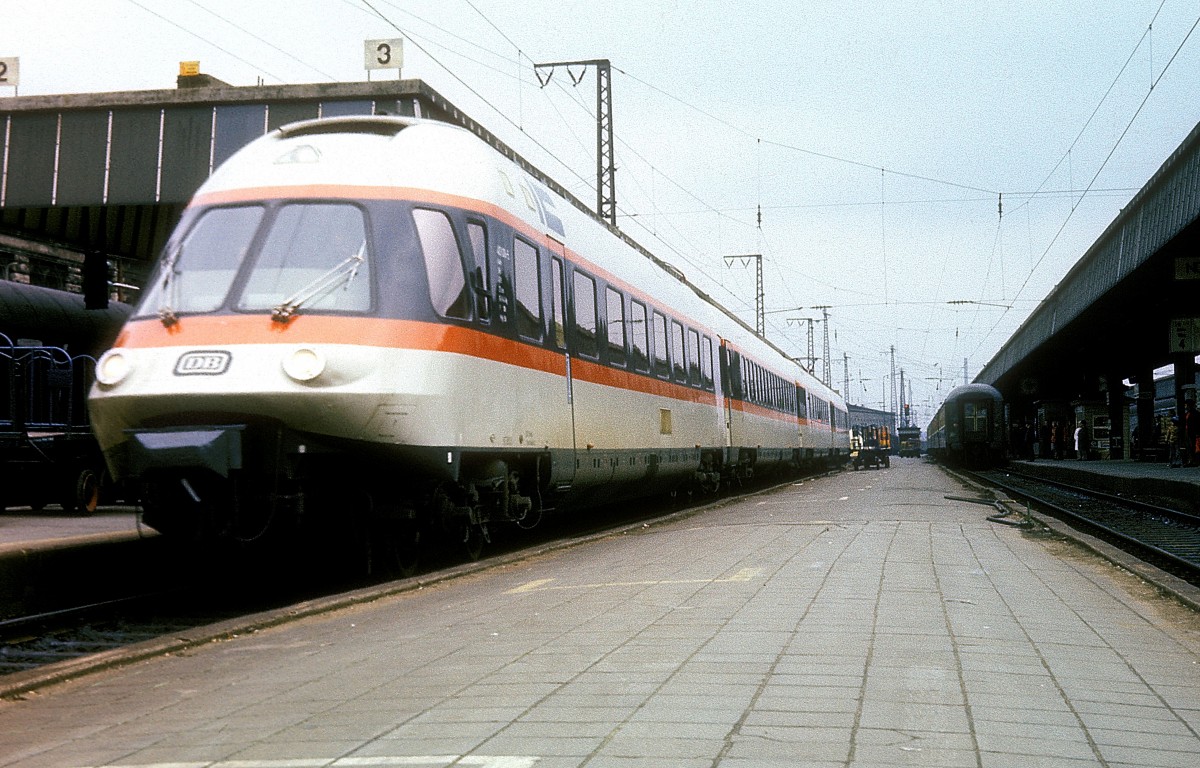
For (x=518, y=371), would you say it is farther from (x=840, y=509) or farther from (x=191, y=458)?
(x=840, y=509)

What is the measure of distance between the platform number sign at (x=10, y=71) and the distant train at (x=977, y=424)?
3610 cm

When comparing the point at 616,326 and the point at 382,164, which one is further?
the point at 616,326

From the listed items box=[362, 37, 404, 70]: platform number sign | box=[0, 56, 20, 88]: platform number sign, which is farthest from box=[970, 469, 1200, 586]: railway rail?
box=[0, 56, 20, 88]: platform number sign

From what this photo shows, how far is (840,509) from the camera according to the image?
17.8 metres

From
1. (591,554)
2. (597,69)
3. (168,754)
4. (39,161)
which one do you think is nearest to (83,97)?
(39,161)

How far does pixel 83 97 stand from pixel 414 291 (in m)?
13.6

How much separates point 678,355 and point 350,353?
9.84 m

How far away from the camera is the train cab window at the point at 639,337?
15.1m

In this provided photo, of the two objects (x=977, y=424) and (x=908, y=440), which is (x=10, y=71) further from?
(x=908, y=440)

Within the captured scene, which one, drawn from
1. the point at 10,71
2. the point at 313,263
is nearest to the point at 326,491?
the point at 313,263

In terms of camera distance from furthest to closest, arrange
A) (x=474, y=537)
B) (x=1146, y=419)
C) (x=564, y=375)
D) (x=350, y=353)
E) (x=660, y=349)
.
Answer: (x=1146, y=419), (x=660, y=349), (x=564, y=375), (x=474, y=537), (x=350, y=353)

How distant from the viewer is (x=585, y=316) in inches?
519

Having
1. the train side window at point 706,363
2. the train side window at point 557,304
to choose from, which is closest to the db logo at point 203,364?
the train side window at point 557,304

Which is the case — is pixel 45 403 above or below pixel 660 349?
below
